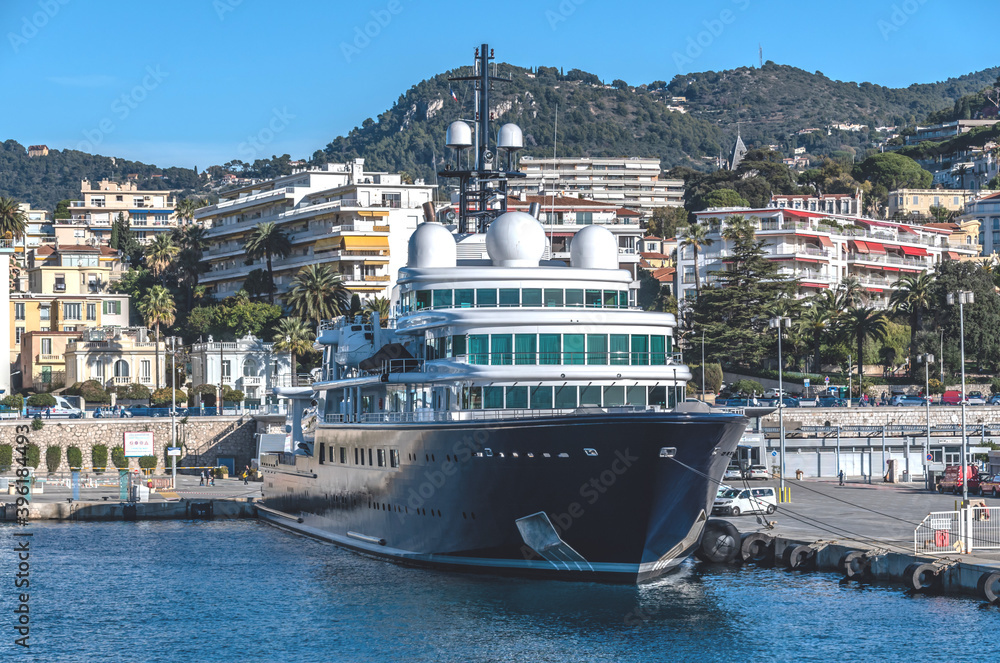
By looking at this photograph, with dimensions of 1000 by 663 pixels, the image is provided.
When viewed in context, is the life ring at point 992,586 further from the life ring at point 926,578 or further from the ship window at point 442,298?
the ship window at point 442,298

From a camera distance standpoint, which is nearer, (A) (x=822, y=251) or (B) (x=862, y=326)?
(B) (x=862, y=326)

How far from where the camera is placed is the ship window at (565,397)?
39.7 meters

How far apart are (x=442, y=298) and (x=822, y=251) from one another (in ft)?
268

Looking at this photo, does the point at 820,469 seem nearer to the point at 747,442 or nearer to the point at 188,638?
the point at 747,442

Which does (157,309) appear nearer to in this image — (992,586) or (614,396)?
(614,396)

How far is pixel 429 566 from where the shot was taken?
41250mm

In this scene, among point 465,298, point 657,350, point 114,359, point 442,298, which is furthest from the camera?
point 114,359

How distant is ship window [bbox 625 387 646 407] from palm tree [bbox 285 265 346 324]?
193 ft

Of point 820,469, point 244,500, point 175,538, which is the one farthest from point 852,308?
point 175,538

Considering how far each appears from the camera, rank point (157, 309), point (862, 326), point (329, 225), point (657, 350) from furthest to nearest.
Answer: point (329, 225) < point (157, 309) < point (862, 326) < point (657, 350)

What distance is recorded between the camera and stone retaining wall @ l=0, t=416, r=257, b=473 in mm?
78312

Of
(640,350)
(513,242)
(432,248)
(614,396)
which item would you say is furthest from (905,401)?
(614,396)

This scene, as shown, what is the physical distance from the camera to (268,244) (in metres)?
118

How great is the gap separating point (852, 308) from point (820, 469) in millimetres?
31339
